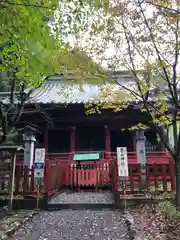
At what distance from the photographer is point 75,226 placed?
5398 millimetres

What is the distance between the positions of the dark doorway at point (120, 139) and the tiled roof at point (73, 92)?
3.12 metres

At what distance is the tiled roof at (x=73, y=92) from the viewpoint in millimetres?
6509

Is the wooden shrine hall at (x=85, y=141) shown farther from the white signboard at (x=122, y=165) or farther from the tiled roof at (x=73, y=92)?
the white signboard at (x=122, y=165)

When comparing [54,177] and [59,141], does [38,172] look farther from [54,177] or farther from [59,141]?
[59,141]

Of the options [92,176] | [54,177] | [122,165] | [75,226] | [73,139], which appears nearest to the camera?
[75,226]

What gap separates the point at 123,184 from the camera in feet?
24.2

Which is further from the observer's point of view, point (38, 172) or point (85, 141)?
point (85, 141)

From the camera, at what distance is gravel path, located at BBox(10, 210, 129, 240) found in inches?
184

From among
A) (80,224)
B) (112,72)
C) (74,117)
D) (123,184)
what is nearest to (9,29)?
(112,72)

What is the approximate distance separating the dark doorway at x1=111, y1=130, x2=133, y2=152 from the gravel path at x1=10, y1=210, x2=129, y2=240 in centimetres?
737

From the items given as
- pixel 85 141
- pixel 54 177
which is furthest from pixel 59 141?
pixel 54 177

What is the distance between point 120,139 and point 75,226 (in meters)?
9.15

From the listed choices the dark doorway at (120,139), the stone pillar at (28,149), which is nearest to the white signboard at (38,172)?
the stone pillar at (28,149)

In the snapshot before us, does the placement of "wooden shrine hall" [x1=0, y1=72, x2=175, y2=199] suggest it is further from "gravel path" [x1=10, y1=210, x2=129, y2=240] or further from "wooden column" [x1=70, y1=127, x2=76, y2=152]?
"gravel path" [x1=10, y1=210, x2=129, y2=240]
